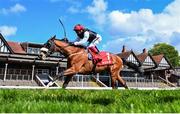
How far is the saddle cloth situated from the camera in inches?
576

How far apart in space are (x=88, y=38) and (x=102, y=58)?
132cm

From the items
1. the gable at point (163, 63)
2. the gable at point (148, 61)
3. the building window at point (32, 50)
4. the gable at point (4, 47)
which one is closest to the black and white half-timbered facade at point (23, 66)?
the gable at point (4, 47)

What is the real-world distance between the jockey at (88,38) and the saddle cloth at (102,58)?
96 mm

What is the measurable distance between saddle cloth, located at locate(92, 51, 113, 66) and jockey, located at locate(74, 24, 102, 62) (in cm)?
10

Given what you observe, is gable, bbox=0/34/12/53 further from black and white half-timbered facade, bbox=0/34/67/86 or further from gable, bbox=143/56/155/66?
gable, bbox=143/56/155/66

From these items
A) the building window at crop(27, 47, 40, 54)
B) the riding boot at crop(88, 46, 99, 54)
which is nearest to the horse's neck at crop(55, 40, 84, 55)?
the riding boot at crop(88, 46, 99, 54)

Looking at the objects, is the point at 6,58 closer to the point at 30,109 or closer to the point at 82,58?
the point at 82,58

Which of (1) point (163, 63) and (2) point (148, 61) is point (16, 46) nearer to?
(2) point (148, 61)

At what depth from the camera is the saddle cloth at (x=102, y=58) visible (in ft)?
48.0

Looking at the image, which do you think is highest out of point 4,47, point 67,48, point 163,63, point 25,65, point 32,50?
point 32,50

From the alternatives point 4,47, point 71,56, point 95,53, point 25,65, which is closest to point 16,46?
point 4,47

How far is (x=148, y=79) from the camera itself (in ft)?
198

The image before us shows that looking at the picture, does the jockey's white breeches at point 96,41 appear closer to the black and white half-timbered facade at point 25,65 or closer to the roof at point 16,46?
the black and white half-timbered facade at point 25,65

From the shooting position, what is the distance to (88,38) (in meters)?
14.2
